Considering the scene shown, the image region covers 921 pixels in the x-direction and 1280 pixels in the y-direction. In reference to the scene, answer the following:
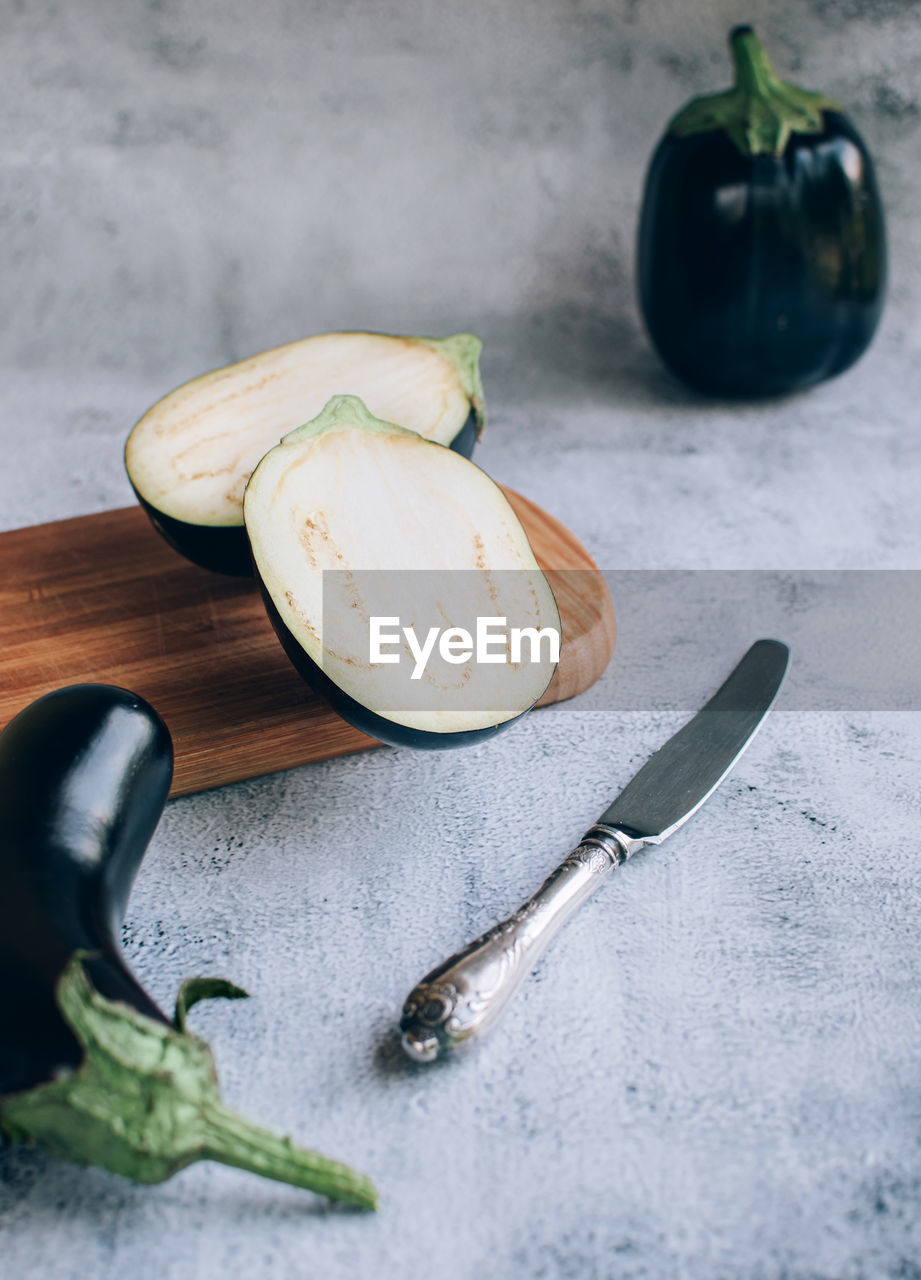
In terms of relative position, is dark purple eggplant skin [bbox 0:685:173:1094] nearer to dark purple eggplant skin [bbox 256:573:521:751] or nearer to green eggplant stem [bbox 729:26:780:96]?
dark purple eggplant skin [bbox 256:573:521:751]

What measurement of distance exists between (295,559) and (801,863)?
1.32 ft

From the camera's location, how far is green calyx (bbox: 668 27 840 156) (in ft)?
3.99

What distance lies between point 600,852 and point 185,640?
41 cm

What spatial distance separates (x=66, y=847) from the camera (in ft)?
1.94

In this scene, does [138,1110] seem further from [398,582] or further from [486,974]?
[398,582]

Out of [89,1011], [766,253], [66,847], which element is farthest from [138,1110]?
[766,253]

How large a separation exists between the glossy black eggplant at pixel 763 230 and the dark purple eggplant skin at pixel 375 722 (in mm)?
777

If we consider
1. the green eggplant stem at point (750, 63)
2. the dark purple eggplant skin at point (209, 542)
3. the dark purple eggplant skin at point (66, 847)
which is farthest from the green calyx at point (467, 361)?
the green eggplant stem at point (750, 63)

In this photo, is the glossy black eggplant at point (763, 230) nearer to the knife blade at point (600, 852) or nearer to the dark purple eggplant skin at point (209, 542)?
the knife blade at point (600, 852)

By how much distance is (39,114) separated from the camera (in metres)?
1.45

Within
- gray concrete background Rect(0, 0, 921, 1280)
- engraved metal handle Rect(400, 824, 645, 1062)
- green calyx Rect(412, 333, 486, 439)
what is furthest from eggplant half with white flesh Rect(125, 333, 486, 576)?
engraved metal handle Rect(400, 824, 645, 1062)

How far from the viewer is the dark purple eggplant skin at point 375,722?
0.68m

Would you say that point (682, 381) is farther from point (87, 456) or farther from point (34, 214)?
point (34, 214)

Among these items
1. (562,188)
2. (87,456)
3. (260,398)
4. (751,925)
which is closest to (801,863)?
(751,925)
